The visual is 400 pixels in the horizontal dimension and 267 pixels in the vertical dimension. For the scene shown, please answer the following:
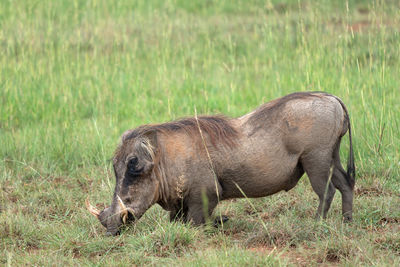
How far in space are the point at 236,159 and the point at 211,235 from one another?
50 centimetres

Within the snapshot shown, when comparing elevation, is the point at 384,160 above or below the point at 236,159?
below

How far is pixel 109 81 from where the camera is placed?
269 inches

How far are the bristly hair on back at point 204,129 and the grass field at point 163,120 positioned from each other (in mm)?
571

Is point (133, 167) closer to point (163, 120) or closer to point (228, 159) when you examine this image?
point (228, 159)

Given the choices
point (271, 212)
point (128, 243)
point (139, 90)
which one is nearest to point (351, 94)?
point (271, 212)

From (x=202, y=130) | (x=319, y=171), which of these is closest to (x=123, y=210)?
(x=202, y=130)

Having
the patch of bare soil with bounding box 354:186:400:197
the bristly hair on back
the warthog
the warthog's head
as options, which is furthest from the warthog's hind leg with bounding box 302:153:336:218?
the warthog's head

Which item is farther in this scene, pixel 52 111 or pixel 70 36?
pixel 70 36

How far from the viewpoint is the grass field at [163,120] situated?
3.55 m

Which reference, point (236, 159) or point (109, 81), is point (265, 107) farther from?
point (109, 81)

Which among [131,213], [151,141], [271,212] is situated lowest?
[271,212]

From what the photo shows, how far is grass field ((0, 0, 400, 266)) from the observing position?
11.6ft

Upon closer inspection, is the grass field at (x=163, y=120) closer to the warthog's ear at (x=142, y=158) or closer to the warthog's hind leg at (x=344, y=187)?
the warthog's hind leg at (x=344, y=187)

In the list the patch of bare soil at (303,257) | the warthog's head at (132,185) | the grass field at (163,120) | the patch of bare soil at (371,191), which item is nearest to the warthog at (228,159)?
the warthog's head at (132,185)
